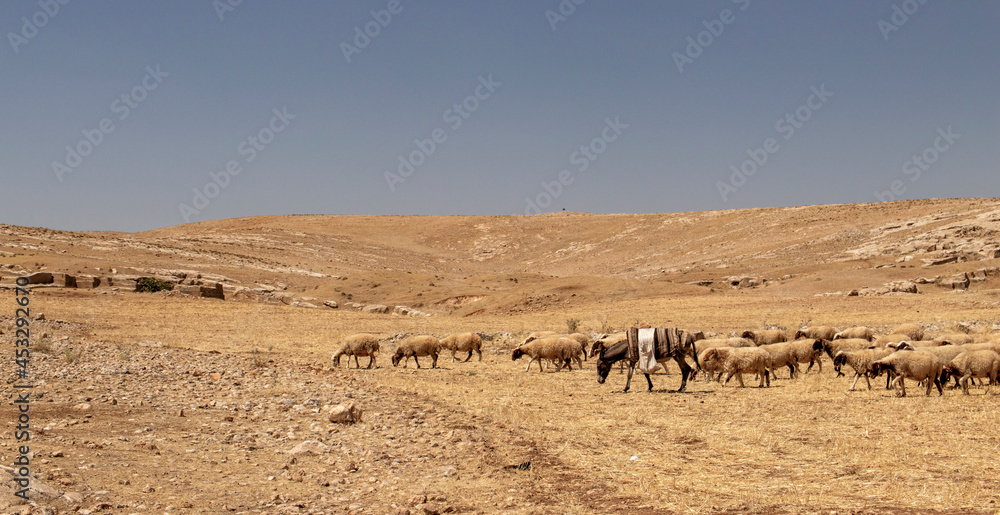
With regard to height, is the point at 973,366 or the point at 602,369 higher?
the point at 602,369

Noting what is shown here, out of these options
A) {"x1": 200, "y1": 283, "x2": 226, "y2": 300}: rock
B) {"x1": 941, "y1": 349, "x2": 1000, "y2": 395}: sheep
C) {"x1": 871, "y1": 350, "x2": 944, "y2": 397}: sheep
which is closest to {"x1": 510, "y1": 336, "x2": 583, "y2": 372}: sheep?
{"x1": 871, "y1": 350, "x2": 944, "y2": 397}: sheep

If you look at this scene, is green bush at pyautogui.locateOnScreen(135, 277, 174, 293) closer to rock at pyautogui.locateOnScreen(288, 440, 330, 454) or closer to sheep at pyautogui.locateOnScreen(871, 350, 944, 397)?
rock at pyautogui.locateOnScreen(288, 440, 330, 454)

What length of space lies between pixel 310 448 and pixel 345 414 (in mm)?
1894

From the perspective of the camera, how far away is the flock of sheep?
49.0ft

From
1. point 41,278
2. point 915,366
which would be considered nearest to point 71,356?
point 915,366

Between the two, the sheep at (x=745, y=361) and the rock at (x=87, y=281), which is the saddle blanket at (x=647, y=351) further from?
the rock at (x=87, y=281)

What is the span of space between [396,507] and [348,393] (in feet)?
22.7

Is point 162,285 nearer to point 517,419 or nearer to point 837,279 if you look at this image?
point 517,419

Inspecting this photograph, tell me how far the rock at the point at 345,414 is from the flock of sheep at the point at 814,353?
7.58 meters

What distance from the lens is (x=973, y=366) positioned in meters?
14.9

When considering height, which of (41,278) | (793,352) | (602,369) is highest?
(41,278)

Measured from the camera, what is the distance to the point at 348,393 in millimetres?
14727

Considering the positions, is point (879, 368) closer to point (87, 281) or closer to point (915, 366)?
point (915, 366)

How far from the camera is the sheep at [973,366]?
14.9 metres
